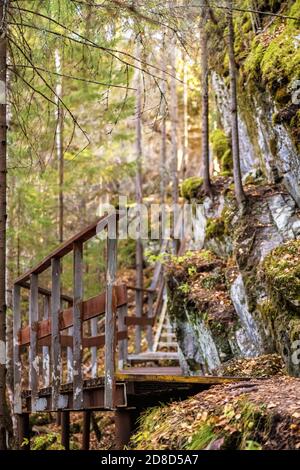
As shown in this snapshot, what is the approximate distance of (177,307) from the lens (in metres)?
10.5

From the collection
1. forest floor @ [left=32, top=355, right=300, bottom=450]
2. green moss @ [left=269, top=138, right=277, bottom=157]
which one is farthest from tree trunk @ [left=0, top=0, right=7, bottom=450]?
green moss @ [left=269, top=138, right=277, bottom=157]

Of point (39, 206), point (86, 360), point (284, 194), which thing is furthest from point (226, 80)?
point (86, 360)

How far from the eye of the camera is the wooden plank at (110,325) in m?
Answer: 5.68

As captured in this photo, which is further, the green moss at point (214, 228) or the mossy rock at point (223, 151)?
the mossy rock at point (223, 151)

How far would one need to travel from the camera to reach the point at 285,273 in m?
7.05

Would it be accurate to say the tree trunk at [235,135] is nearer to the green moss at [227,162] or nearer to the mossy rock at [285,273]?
the mossy rock at [285,273]

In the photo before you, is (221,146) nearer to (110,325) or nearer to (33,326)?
(33,326)

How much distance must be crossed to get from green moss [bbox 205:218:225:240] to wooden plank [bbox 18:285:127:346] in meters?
4.21

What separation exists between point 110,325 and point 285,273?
8.13ft

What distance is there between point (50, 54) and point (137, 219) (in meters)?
15.9

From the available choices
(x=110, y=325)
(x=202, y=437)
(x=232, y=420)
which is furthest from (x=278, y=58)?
(x=202, y=437)

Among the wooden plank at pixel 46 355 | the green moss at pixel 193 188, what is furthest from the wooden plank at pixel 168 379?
the green moss at pixel 193 188

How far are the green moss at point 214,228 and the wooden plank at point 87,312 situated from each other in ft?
13.8
